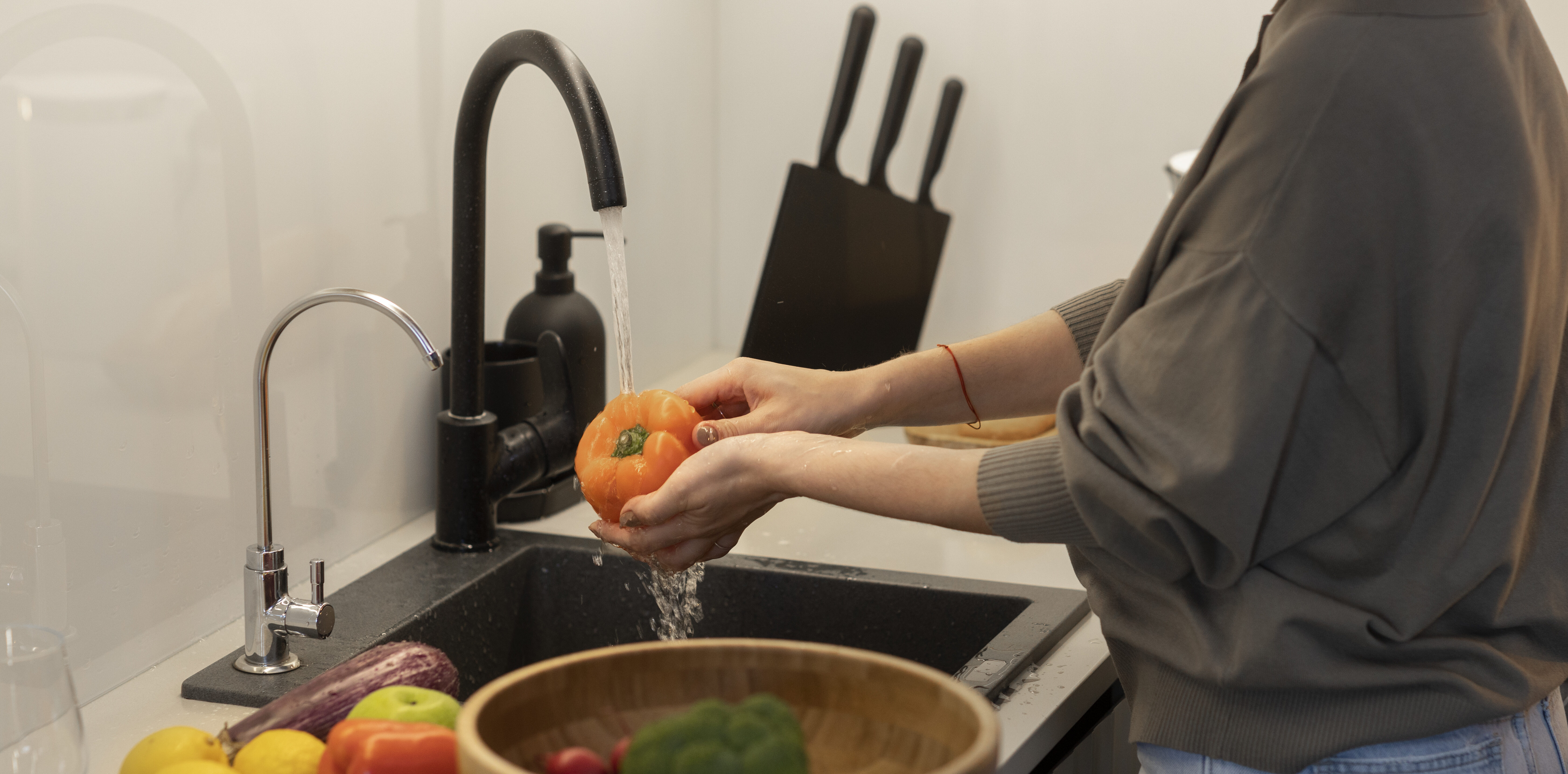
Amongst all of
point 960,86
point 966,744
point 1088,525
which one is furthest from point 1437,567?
point 960,86

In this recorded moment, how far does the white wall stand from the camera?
0.93 metres

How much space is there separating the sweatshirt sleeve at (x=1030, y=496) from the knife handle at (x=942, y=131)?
110cm

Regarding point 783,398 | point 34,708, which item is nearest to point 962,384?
point 783,398

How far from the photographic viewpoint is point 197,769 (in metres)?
0.73

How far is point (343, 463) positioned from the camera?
1.30 metres

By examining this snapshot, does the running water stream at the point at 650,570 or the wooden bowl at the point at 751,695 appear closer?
the wooden bowl at the point at 751,695

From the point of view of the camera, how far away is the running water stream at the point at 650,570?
3.44 ft

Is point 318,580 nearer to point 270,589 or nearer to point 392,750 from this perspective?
point 270,589

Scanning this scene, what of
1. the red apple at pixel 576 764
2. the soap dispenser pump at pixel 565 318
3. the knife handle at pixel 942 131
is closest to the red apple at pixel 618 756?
the red apple at pixel 576 764

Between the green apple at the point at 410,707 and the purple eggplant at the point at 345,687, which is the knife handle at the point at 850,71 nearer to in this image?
the purple eggplant at the point at 345,687

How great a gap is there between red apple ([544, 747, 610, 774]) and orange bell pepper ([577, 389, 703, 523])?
0.45 meters

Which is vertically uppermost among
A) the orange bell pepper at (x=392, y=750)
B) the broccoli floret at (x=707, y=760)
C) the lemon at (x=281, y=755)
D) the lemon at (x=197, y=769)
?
the broccoli floret at (x=707, y=760)

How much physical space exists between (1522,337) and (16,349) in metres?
0.93

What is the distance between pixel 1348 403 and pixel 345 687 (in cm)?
63
